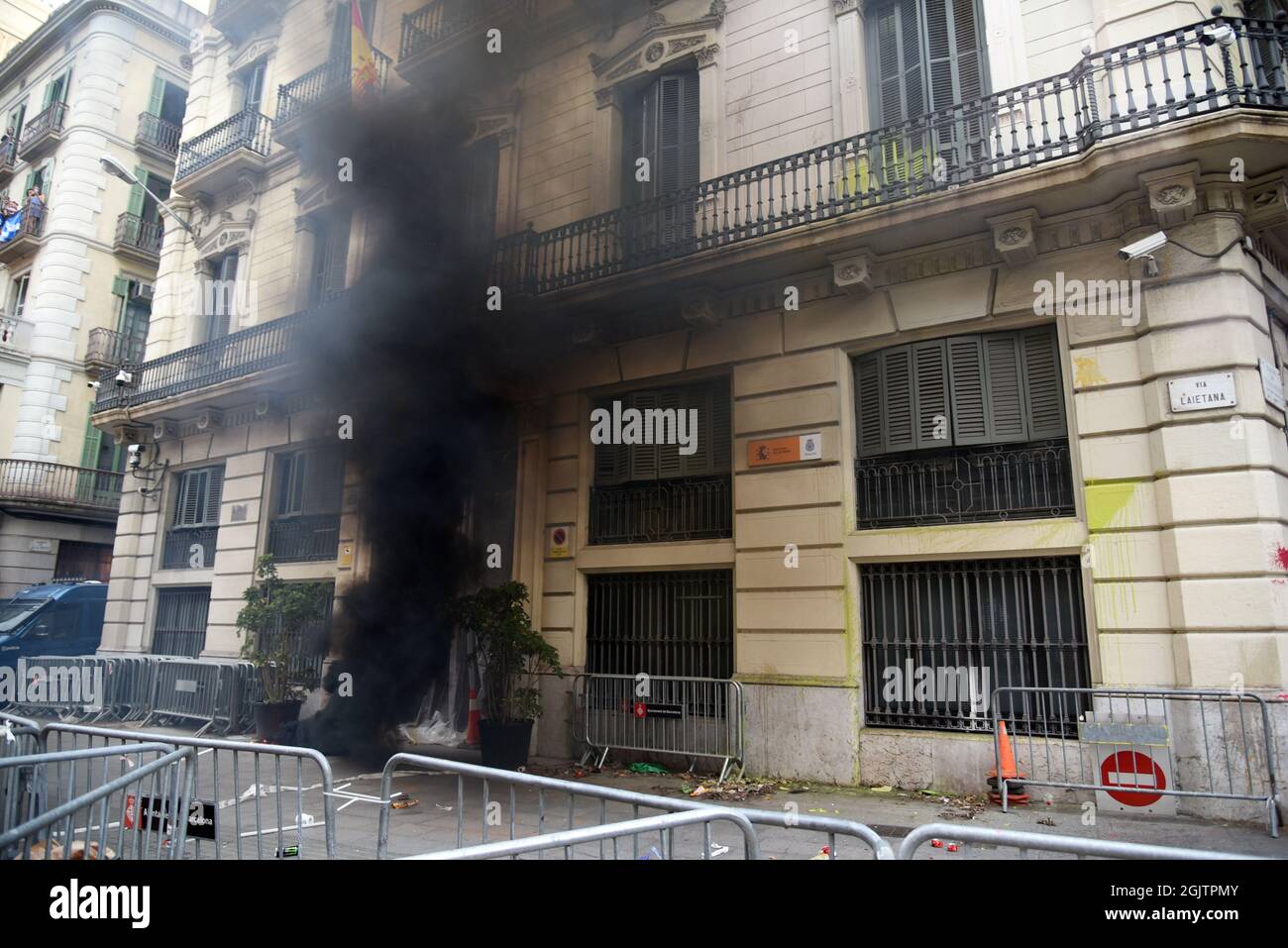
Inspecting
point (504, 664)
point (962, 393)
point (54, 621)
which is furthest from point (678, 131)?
point (54, 621)

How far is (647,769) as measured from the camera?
8.99m

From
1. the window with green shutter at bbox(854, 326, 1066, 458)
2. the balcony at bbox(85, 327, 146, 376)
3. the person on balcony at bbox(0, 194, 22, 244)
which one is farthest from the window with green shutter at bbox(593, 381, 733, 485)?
the person on balcony at bbox(0, 194, 22, 244)

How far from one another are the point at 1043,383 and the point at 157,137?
2441 cm

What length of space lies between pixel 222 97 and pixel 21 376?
30.7 feet

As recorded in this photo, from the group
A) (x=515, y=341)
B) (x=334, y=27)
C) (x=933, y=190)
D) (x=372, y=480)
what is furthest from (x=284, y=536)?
(x=933, y=190)

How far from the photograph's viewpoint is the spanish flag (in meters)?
12.3

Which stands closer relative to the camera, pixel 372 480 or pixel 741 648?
pixel 741 648

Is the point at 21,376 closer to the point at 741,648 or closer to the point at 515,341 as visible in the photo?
the point at 515,341

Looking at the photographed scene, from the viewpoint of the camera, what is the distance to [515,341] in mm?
11000

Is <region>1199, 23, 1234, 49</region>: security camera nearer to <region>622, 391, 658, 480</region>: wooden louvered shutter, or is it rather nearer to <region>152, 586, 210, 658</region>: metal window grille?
<region>622, 391, 658, 480</region>: wooden louvered shutter

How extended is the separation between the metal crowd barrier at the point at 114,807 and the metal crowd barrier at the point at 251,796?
0.37 ft

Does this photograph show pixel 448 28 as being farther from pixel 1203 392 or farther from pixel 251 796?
pixel 1203 392

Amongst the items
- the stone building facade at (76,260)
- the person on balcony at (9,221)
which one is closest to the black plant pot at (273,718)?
the stone building facade at (76,260)

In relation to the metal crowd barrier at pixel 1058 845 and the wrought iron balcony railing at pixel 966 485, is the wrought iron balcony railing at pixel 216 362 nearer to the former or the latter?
the wrought iron balcony railing at pixel 966 485
